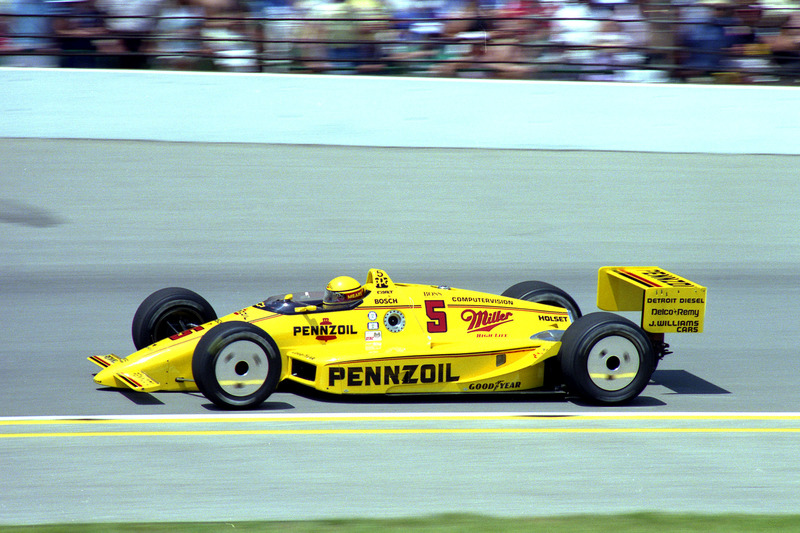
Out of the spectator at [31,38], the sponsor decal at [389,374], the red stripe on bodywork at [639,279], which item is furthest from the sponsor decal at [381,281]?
the spectator at [31,38]

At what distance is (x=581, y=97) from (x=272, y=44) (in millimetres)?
4102

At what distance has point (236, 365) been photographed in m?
7.19

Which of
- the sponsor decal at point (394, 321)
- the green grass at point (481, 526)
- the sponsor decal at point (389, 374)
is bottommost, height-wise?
the green grass at point (481, 526)

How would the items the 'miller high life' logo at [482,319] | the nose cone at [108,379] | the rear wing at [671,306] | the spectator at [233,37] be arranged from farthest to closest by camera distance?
the spectator at [233,37] → the 'miller high life' logo at [482,319] → the rear wing at [671,306] → the nose cone at [108,379]

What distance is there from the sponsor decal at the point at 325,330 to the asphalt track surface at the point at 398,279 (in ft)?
1.79

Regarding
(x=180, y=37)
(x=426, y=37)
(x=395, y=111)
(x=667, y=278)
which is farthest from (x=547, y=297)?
(x=180, y=37)

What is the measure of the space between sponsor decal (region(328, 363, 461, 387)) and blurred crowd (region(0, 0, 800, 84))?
5.75 meters

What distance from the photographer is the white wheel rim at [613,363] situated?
7.49 meters

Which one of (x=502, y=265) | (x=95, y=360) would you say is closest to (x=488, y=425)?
(x=95, y=360)

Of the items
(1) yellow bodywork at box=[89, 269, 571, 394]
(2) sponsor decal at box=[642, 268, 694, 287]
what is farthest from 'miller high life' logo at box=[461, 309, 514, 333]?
(2) sponsor decal at box=[642, 268, 694, 287]

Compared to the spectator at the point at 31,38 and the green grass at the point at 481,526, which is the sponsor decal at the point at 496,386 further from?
the spectator at the point at 31,38

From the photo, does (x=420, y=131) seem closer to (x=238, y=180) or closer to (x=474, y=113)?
(x=474, y=113)

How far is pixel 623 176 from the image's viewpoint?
12.3 meters

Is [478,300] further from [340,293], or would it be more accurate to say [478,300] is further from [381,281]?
[340,293]
